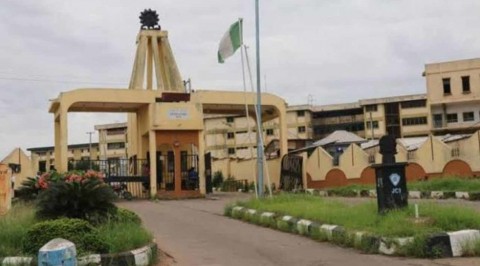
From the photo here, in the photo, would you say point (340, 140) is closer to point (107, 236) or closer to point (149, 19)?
point (149, 19)

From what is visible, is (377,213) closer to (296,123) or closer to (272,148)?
(272,148)

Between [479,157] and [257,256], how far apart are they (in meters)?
19.7

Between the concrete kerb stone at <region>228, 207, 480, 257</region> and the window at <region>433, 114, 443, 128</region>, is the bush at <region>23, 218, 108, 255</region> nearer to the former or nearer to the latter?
the concrete kerb stone at <region>228, 207, 480, 257</region>

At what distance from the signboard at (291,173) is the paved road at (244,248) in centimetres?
1597

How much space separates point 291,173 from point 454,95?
32.5 metres

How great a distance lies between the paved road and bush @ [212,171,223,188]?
24.8m

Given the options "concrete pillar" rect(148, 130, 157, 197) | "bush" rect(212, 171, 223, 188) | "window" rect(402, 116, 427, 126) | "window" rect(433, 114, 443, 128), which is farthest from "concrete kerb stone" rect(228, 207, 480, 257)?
"window" rect(402, 116, 427, 126)

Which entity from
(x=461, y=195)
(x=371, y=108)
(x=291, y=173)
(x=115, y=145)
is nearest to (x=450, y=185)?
(x=461, y=195)

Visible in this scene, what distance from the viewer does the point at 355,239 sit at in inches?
419

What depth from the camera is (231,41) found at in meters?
21.4

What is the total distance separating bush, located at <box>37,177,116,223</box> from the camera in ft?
36.0

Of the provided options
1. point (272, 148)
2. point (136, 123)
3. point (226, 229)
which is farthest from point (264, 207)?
point (272, 148)

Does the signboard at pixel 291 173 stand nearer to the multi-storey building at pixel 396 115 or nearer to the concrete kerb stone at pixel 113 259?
the concrete kerb stone at pixel 113 259

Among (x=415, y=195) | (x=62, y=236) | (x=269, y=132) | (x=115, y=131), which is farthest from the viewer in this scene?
(x=115, y=131)
